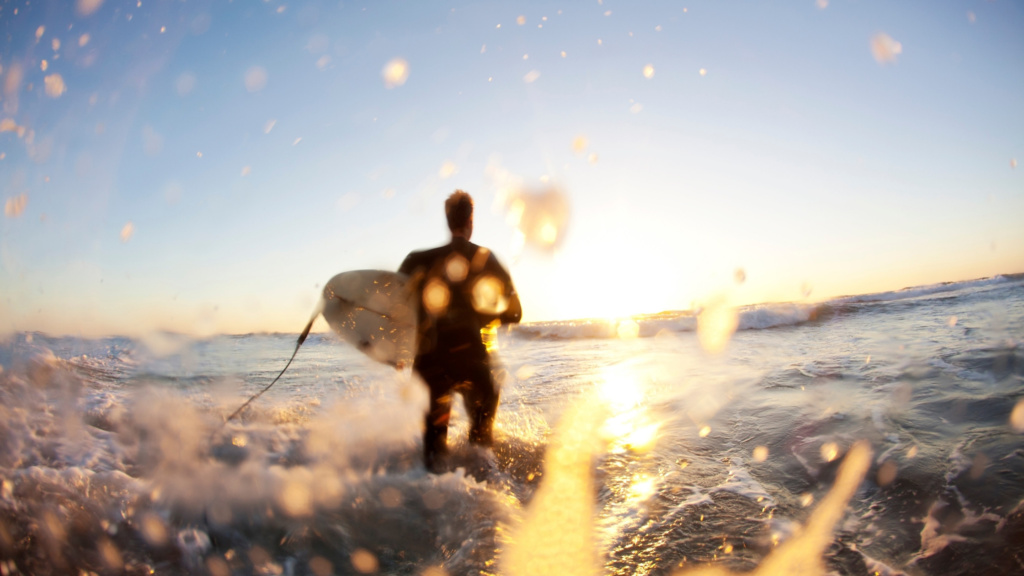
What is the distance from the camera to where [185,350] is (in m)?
9.87

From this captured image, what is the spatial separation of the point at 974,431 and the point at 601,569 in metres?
2.96

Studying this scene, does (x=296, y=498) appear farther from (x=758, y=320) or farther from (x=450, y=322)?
(x=758, y=320)

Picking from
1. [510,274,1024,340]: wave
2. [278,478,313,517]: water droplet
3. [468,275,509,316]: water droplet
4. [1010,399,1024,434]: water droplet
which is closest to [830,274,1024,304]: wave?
[510,274,1024,340]: wave

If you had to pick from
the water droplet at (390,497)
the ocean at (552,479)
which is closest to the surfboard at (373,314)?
the ocean at (552,479)

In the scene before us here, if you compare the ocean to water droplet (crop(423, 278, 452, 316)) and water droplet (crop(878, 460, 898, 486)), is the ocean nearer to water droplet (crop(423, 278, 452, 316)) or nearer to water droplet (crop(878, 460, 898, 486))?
water droplet (crop(878, 460, 898, 486))

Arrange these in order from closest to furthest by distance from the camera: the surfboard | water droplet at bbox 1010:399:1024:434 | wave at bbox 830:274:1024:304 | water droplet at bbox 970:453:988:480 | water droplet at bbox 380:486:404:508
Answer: water droplet at bbox 970:453:988:480
water droplet at bbox 380:486:404:508
water droplet at bbox 1010:399:1024:434
the surfboard
wave at bbox 830:274:1024:304

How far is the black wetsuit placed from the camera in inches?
132

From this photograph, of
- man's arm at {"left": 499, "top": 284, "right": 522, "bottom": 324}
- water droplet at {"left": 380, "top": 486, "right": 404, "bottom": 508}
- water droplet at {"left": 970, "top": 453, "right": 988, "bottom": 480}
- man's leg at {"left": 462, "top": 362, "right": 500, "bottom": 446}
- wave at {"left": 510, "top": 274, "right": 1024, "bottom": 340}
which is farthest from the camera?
wave at {"left": 510, "top": 274, "right": 1024, "bottom": 340}

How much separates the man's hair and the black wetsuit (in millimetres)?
110

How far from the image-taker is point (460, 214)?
341 cm

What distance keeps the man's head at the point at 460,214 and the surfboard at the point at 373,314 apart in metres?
0.61

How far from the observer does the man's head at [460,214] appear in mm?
3410

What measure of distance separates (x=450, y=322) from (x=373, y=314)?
94cm

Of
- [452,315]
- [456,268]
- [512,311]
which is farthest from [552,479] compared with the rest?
[456,268]
